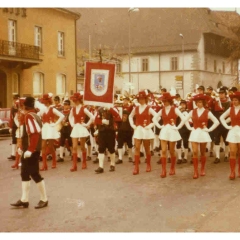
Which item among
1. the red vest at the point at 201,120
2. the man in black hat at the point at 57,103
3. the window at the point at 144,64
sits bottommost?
the red vest at the point at 201,120

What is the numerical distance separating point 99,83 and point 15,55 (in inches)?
455

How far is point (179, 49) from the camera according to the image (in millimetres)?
22047

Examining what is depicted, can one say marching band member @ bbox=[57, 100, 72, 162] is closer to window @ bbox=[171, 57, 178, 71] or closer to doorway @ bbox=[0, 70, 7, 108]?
doorway @ bbox=[0, 70, 7, 108]

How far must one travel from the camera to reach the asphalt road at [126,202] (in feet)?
24.1

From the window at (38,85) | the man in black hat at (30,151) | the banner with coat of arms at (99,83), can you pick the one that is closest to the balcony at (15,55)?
the window at (38,85)

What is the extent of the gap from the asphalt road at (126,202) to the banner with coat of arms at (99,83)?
1588 millimetres

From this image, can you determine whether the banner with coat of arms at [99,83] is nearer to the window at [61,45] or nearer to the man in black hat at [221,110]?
the man in black hat at [221,110]

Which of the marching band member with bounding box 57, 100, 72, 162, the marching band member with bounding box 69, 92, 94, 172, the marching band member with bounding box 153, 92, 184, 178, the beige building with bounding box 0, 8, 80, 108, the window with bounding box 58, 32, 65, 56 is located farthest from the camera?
the window with bounding box 58, 32, 65, 56

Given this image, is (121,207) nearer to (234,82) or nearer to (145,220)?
(145,220)

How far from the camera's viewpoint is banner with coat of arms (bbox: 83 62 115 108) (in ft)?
33.5

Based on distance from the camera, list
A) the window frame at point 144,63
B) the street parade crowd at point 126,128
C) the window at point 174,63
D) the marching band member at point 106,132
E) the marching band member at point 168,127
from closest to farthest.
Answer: the street parade crowd at point 126,128, the marching band member at point 168,127, the marching band member at point 106,132, the window frame at point 144,63, the window at point 174,63

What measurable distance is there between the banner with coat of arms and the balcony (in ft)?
28.1

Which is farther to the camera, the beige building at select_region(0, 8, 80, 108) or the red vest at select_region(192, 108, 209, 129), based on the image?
the beige building at select_region(0, 8, 80, 108)

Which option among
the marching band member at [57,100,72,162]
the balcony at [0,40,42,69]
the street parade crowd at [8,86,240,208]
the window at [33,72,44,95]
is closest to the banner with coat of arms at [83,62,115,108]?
the street parade crowd at [8,86,240,208]
